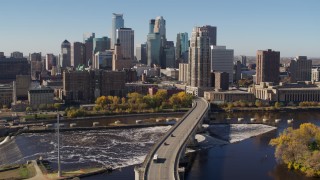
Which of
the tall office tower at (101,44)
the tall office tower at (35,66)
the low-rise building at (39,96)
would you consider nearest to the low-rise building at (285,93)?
the low-rise building at (39,96)

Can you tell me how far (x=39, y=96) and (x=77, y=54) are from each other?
237ft

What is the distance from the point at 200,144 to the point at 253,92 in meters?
41.1

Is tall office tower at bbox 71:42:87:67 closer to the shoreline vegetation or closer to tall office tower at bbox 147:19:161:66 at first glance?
tall office tower at bbox 147:19:161:66

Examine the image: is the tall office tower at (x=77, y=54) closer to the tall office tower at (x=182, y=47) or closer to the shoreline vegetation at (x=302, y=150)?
the tall office tower at (x=182, y=47)

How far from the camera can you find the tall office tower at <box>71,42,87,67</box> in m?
135

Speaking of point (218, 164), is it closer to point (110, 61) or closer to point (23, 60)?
point (23, 60)

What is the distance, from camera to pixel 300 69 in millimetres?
104938

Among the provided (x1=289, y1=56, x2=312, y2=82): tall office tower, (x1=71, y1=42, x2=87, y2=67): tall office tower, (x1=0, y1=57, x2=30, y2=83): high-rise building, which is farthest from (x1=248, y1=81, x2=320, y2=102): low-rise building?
(x1=71, y1=42, x2=87, y2=67): tall office tower

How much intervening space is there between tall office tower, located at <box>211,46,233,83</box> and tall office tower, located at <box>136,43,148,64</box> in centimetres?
5180

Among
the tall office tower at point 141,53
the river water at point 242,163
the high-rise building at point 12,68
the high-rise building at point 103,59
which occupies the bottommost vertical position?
the river water at point 242,163

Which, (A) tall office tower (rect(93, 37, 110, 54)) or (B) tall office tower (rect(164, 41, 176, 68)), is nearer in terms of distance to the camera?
(B) tall office tower (rect(164, 41, 176, 68))

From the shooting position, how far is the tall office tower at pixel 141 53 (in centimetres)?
15795

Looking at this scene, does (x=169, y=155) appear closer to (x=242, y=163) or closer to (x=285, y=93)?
(x=242, y=163)

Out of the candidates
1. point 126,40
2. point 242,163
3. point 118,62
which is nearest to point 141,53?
point 126,40
